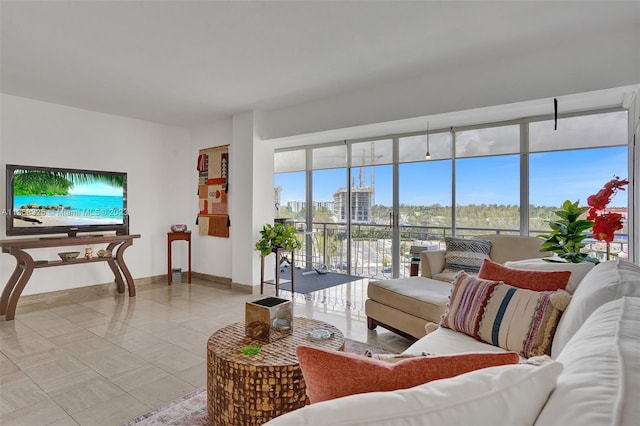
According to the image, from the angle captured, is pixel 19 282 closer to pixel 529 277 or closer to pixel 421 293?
pixel 421 293

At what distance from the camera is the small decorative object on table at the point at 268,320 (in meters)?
2.03

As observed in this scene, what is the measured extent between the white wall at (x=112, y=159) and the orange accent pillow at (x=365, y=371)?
4.89m

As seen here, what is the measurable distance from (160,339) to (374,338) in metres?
1.91

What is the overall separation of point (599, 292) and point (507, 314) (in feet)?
1.82

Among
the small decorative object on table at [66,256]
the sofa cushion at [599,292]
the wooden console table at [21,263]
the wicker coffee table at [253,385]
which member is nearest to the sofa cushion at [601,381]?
the sofa cushion at [599,292]

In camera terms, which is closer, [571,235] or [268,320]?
[268,320]

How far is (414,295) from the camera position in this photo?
290 centimetres

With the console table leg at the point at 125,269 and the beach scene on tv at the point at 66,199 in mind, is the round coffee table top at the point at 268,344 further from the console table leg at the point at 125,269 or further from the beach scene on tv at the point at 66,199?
the beach scene on tv at the point at 66,199

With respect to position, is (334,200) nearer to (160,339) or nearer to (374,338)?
(374,338)

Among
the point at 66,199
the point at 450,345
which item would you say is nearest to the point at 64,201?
the point at 66,199

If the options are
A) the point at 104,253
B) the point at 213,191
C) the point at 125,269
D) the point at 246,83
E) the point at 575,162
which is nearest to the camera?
the point at 246,83

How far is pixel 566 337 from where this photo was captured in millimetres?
1354

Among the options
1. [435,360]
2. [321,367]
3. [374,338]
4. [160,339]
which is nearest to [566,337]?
[435,360]

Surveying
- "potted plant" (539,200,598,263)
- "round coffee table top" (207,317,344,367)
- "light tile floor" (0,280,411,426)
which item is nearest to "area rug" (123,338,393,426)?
"light tile floor" (0,280,411,426)
